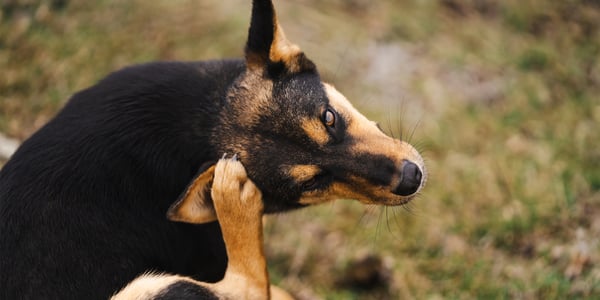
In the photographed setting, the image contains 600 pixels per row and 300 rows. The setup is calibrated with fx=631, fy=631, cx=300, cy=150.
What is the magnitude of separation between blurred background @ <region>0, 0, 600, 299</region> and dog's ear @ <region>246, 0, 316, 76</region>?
54.4 inches

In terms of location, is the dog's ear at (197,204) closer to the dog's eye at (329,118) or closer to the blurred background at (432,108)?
the dog's eye at (329,118)

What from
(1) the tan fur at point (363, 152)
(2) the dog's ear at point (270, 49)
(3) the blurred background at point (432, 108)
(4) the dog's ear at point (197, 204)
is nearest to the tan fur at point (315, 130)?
(1) the tan fur at point (363, 152)

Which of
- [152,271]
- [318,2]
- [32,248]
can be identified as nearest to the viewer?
[32,248]

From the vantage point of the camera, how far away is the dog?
3.32m

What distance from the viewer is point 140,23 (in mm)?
7137

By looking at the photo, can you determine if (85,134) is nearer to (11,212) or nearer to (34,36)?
(11,212)

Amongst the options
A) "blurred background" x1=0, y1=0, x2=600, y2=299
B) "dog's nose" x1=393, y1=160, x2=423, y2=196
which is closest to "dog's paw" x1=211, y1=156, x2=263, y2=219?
"dog's nose" x1=393, y1=160, x2=423, y2=196

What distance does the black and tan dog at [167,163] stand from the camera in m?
3.20

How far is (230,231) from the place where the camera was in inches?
140

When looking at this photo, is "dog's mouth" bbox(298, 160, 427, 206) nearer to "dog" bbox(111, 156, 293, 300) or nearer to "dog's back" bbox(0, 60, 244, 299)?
"dog" bbox(111, 156, 293, 300)

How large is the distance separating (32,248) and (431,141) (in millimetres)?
4393

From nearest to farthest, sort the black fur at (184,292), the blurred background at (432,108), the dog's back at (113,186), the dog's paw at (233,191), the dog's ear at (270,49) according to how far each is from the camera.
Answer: the dog's back at (113,186), the black fur at (184,292), the dog's paw at (233,191), the dog's ear at (270,49), the blurred background at (432,108)

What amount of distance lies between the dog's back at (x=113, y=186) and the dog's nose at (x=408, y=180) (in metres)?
1.11

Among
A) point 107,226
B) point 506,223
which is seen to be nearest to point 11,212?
point 107,226
